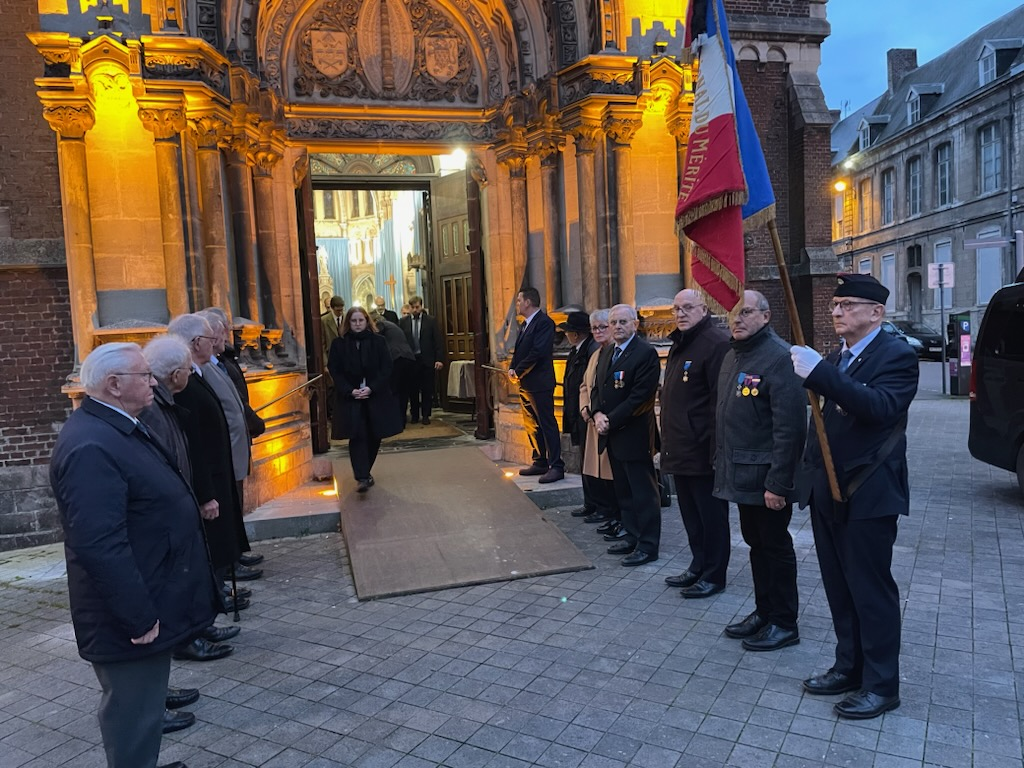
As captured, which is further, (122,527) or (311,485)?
(311,485)

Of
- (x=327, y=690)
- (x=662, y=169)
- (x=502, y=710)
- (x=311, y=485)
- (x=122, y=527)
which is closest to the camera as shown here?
(x=122, y=527)

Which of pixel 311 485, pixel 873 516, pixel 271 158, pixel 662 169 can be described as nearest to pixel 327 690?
pixel 873 516

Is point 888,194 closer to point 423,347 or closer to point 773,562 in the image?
point 423,347

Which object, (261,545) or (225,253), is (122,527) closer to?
(261,545)

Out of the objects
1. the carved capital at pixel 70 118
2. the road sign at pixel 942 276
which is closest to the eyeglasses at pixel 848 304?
the carved capital at pixel 70 118

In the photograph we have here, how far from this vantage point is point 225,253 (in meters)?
7.13

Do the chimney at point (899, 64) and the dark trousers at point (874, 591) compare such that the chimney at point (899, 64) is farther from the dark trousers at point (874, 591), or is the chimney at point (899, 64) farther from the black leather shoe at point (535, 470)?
the dark trousers at point (874, 591)

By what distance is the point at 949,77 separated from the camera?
34375 millimetres

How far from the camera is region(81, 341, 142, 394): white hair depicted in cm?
259

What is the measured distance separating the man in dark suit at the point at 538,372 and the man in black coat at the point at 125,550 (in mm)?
4807

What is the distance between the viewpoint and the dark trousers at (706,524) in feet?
15.6

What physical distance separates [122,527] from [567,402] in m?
4.70

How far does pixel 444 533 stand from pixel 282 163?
4.87 metres

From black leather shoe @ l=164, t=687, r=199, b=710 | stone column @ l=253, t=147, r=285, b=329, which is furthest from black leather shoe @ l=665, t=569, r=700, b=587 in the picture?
stone column @ l=253, t=147, r=285, b=329
